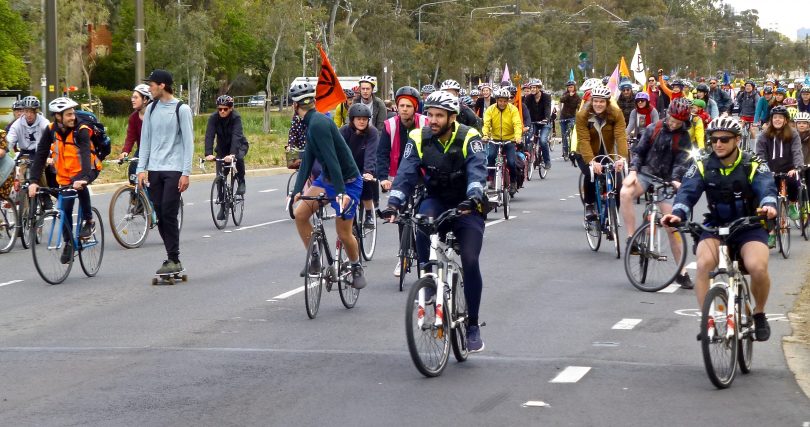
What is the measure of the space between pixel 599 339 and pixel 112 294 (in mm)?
4743

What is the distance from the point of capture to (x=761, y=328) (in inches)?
344

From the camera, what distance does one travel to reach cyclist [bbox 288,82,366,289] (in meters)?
11.1

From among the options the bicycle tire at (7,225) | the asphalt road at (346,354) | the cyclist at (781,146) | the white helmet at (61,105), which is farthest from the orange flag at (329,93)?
the cyclist at (781,146)

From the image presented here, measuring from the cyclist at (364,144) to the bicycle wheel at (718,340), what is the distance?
6.03m

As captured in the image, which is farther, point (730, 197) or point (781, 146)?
point (781, 146)

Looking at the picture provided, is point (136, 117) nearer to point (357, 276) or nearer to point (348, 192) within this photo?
point (348, 192)

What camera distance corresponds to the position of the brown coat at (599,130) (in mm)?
15227

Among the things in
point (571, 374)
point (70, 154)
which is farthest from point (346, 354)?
point (70, 154)

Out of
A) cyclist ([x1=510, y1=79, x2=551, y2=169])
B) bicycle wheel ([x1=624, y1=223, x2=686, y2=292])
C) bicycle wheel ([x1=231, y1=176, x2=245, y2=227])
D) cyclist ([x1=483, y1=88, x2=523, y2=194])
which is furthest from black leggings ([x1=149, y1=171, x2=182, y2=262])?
cyclist ([x1=510, y1=79, x2=551, y2=169])

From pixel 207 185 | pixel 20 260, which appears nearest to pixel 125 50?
pixel 207 185

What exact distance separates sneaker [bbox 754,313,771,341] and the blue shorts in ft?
12.6

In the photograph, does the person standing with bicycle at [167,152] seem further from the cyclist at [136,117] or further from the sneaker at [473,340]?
the sneaker at [473,340]

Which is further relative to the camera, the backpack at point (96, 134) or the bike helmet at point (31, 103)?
the bike helmet at point (31, 103)

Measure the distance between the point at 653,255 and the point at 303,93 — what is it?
3.70 meters
